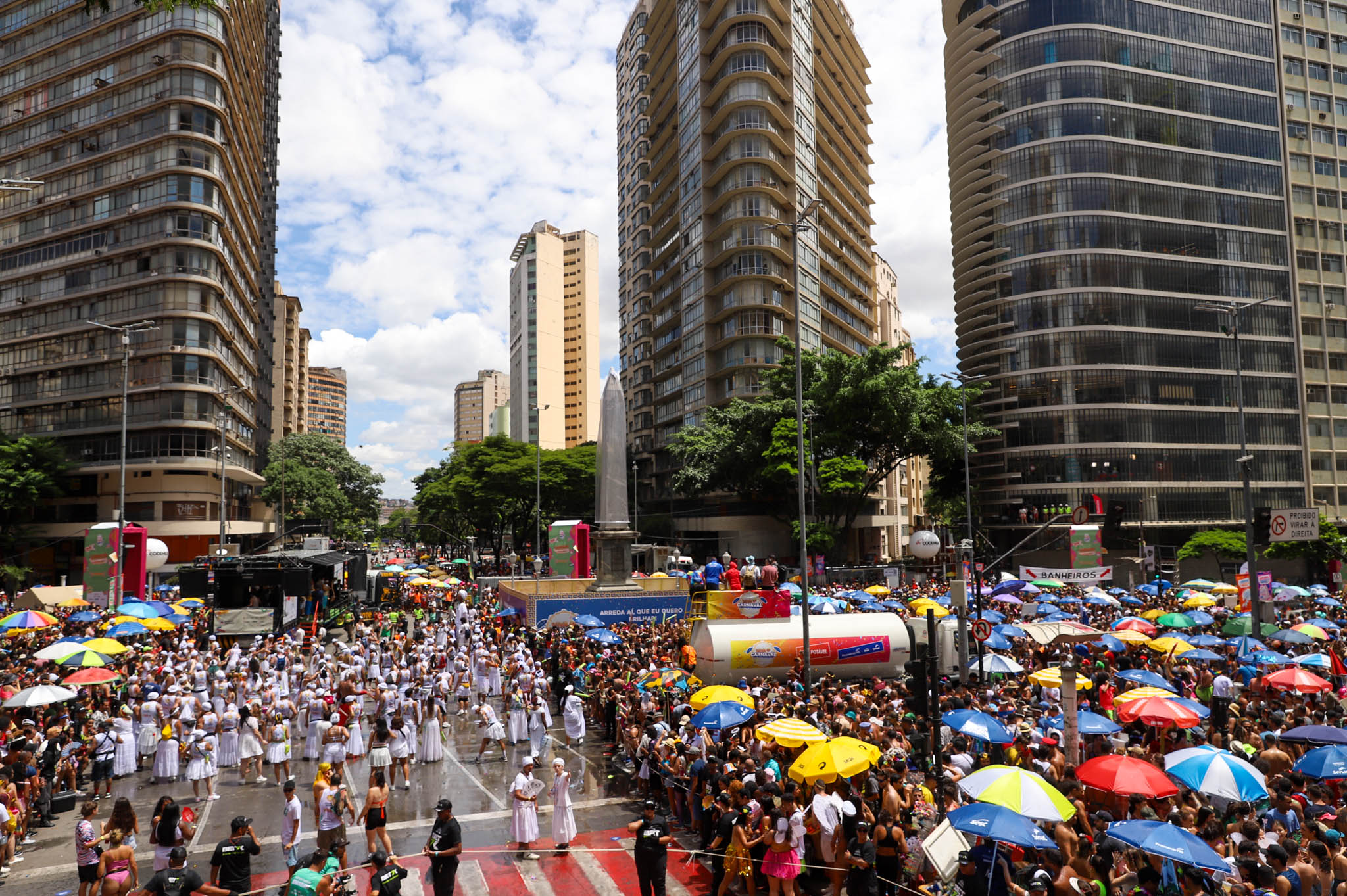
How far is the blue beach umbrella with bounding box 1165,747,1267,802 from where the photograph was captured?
Answer: 9516mm

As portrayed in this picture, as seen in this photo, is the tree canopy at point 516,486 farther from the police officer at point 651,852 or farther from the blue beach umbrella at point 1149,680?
the police officer at point 651,852

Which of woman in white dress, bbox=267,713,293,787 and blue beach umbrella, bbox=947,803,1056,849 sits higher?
blue beach umbrella, bbox=947,803,1056,849

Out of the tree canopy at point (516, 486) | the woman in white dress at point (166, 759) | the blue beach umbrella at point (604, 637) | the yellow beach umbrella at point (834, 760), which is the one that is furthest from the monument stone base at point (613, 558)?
the tree canopy at point (516, 486)

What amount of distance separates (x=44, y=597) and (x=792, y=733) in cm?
3424

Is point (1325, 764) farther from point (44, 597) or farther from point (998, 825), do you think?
point (44, 597)

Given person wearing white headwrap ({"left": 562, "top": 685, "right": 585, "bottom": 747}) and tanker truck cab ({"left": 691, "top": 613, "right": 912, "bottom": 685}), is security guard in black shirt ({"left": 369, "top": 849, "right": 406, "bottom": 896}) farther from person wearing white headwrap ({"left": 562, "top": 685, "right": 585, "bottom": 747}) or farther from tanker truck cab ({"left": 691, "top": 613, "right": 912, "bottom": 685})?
tanker truck cab ({"left": 691, "top": 613, "right": 912, "bottom": 685})

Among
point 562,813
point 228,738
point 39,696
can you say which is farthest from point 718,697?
point 39,696

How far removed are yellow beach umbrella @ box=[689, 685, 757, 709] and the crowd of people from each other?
0.80ft

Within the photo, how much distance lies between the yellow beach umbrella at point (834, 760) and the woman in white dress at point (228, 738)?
11.3m

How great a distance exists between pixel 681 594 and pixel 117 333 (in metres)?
44.3

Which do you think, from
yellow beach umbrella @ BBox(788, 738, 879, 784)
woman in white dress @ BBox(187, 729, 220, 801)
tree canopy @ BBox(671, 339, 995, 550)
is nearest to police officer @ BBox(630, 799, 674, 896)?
yellow beach umbrella @ BBox(788, 738, 879, 784)

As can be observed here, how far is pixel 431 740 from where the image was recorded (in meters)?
17.3

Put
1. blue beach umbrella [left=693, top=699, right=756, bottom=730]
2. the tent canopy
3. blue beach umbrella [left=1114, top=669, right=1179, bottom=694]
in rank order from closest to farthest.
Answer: blue beach umbrella [left=693, top=699, right=756, bottom=730]
blue beach umbrella [left=1114, top=669, right=1179, bottom=694]
the tent canopy

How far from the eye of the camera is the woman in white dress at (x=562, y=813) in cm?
1210
